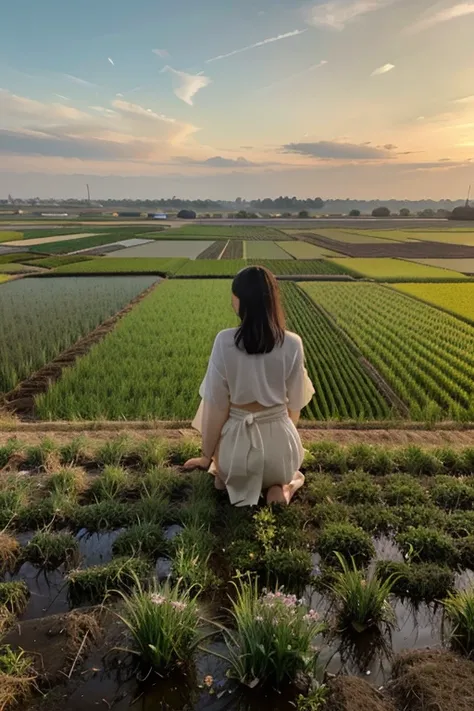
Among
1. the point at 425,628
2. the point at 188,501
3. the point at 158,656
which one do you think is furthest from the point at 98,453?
the point at 425,628

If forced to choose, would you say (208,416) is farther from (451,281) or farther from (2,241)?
(2,241)

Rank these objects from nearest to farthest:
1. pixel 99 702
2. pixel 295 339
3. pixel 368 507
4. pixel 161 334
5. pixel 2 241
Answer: pixel 99 702 → pixel 295 339 → pixel 368 507 → pixel 161 334 → pixel 2 241

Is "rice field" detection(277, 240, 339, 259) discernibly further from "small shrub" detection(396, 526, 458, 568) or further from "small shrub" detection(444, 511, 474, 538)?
"small shrub" detection(396, 526, 458, 568)

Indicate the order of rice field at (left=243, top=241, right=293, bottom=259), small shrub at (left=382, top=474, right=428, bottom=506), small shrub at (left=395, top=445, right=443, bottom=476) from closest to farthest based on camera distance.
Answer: small shrub at (left=382, top=474, right=428, bottom=506) → small shrub at (left=395, top=445, right=443, bottom=476) → rice field at (left=243, top=241, right=293, bottom=259)

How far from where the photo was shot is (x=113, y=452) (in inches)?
158

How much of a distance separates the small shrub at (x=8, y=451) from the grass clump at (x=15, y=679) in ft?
7.01

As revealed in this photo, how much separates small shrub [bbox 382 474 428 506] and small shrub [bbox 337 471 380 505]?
0.07 metres

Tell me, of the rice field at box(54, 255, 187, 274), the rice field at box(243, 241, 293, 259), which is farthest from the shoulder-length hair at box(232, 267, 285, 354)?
the rice field at box(243, 241, 293, 259)

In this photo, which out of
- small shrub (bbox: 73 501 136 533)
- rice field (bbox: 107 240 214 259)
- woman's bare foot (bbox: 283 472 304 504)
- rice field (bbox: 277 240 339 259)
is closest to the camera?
small shrub (bbox: 73 501 136 533)

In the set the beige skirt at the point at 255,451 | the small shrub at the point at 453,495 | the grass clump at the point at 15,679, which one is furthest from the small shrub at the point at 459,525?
the grass clump at the point at 15,679

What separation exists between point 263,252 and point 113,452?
26155mm

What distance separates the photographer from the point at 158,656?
78.6 inches

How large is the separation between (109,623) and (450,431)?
4.06 metres

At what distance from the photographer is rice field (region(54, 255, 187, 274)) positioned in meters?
19.8
